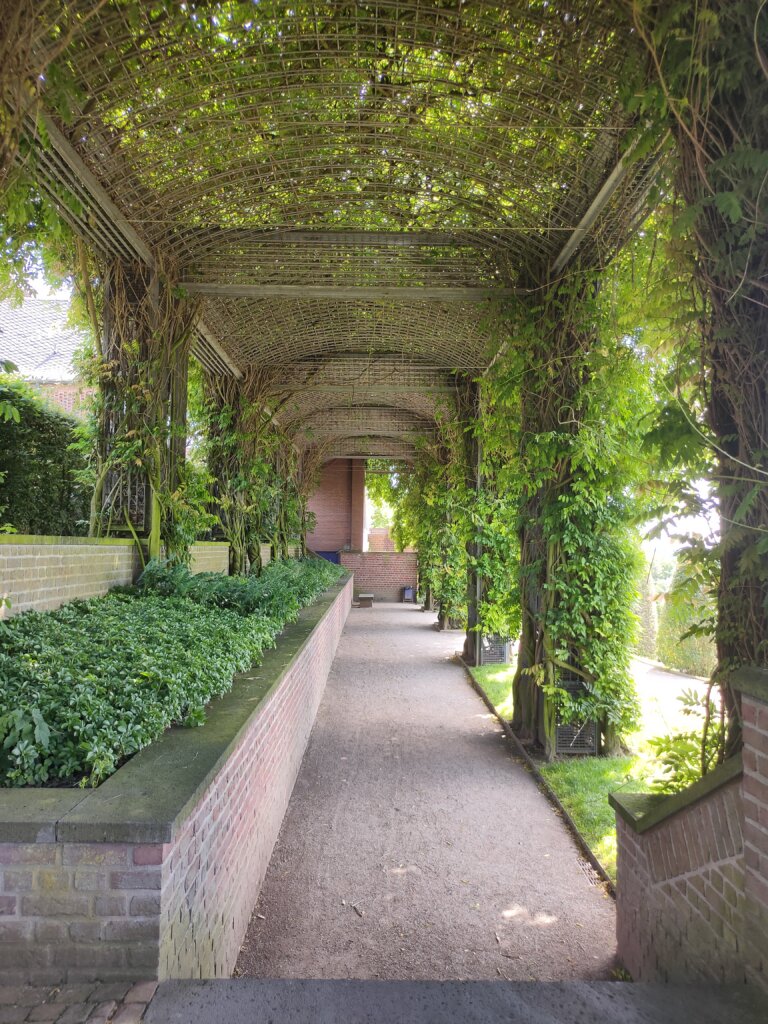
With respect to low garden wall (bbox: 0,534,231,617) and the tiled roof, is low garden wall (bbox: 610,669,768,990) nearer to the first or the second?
low garden wall (bbox: 0,534,231,617)

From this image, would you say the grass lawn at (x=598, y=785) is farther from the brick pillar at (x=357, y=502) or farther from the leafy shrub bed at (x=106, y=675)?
the brick pillar at (x=357, y=502)

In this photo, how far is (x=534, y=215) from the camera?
4660mm

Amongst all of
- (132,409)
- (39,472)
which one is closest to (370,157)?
(132,409)

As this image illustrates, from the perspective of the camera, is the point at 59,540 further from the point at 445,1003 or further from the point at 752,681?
the point at 752,681

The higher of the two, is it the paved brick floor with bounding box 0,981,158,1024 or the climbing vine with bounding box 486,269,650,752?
the climbing vine with bounding box 486,269,650,752

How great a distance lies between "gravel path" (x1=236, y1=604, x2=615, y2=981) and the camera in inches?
112

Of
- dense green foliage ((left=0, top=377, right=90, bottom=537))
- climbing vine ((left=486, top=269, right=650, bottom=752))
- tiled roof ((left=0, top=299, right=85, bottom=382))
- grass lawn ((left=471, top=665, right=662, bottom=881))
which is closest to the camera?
grass lawn ((left=471, top=665, right=662, bottom=881))

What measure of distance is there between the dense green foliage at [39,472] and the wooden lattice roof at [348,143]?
276 cm

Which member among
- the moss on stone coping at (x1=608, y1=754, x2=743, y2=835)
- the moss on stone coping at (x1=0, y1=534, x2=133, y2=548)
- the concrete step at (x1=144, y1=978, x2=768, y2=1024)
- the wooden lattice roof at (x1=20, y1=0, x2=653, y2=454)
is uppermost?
the wooden lattice roof at (x1=20, y1=0, x2=653, y2=454)

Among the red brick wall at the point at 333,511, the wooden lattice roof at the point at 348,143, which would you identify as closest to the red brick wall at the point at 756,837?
the wooden lattice roof at the point at 348,143

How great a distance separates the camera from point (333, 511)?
23.3 m

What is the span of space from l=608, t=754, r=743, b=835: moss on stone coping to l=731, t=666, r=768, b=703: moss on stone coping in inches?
9.4

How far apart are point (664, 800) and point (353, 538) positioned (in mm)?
20591

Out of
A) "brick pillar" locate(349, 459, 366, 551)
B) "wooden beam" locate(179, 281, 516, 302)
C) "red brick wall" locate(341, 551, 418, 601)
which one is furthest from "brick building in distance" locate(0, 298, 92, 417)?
"red brick wall" locate(341, 551, 418, 601)
